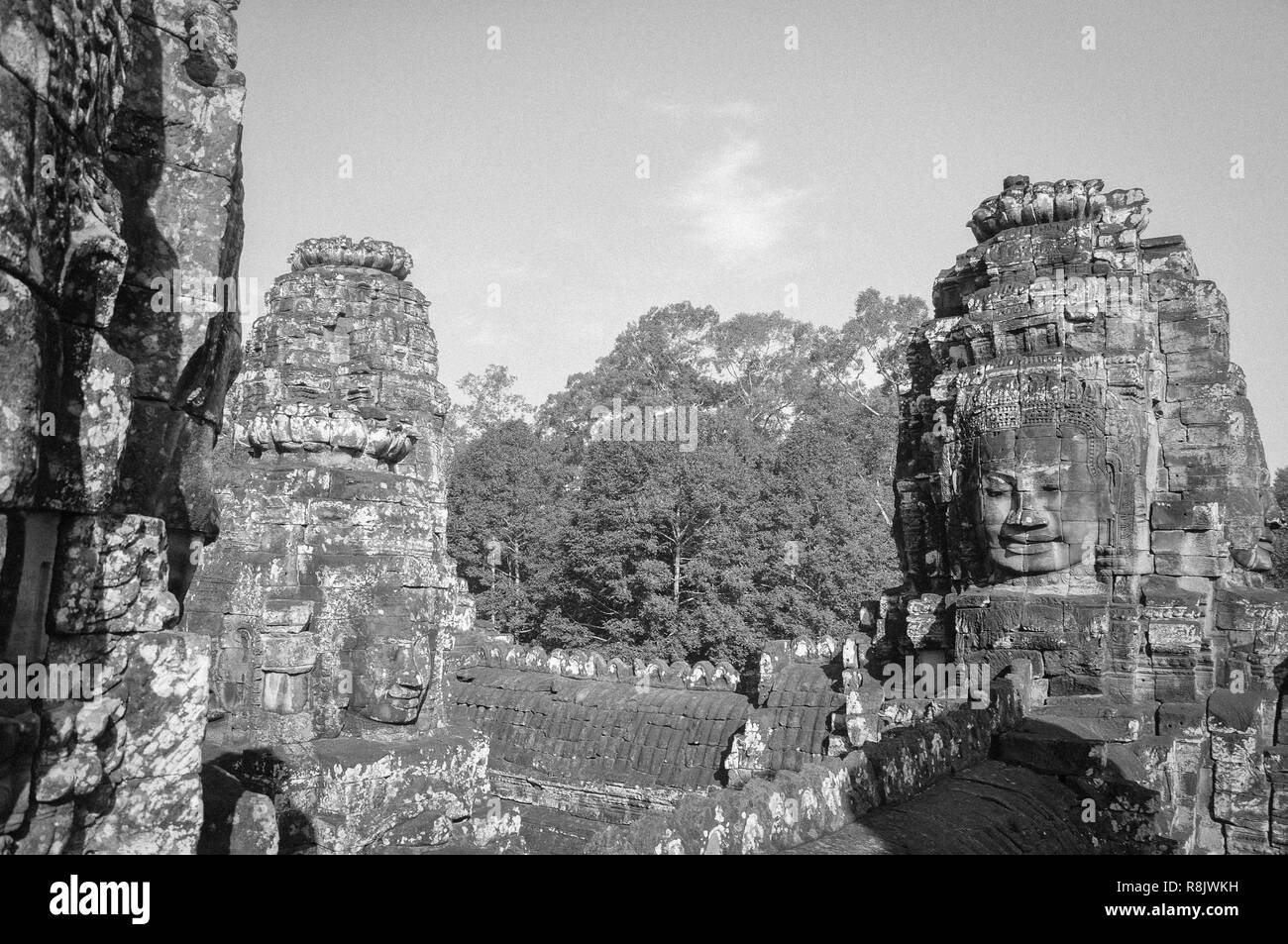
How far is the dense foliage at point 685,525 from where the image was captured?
944 inches

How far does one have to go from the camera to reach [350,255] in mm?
12406

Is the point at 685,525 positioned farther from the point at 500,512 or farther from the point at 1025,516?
the point at 1025,516

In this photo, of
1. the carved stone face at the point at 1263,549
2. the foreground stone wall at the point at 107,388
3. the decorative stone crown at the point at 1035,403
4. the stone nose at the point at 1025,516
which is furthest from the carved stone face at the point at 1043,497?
the foreground stone wall at the point at 107,388

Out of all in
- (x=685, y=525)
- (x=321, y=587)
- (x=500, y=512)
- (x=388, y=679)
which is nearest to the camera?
(x=388, y=679)

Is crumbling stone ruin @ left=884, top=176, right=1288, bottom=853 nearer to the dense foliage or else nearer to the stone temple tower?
the stone temple tower

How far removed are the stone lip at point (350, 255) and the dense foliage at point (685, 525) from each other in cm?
1244

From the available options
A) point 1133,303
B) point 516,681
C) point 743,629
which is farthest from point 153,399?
point 743,629

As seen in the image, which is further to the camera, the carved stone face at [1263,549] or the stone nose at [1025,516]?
the carved stone face at [1263,549]

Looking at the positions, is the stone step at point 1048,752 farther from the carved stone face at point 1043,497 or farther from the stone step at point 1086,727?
the carved stone face at point 1043,497

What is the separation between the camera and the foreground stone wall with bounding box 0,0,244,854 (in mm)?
2076

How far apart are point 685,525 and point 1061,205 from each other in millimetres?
15925

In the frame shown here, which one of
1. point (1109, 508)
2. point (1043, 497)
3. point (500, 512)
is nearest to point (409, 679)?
point (1043, 497)

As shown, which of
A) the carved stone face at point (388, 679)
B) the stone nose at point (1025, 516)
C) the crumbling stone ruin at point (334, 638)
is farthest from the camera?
Result: the stone nose at point (1025, 516)

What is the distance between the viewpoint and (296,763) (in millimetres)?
5941
